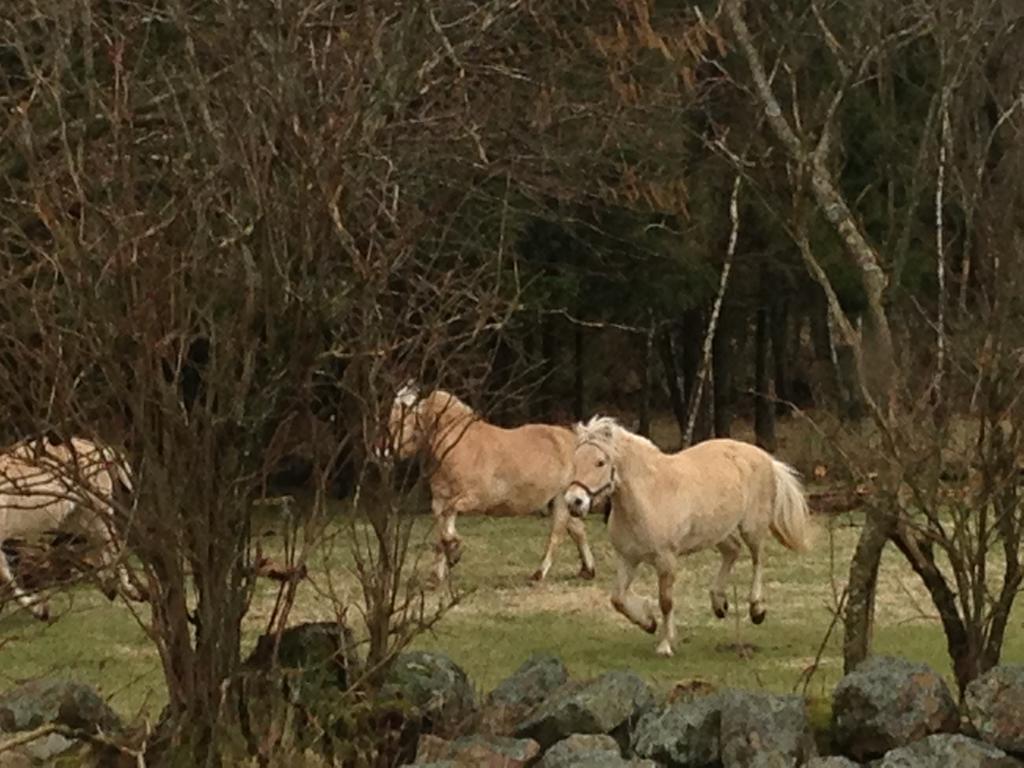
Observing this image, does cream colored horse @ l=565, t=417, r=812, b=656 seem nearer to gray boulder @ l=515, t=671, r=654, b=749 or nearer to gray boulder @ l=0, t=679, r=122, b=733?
gray boulder @ l=515, t=671, r=654, b=749

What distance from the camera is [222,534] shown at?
6.44 m

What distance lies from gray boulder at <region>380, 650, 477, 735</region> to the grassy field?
21.3 inches

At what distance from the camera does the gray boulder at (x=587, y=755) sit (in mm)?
6285

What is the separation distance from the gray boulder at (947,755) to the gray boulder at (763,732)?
0.30 metres

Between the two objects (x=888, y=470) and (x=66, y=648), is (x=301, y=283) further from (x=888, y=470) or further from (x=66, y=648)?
(x=66, y=648)

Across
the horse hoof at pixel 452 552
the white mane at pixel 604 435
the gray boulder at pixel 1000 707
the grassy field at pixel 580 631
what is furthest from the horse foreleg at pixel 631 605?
the gray boulder at pixel 1000 707

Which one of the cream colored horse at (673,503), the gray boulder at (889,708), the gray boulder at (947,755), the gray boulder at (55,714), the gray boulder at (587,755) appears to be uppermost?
the cream colored horse at (673,503)

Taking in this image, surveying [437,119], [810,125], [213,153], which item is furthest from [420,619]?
[437,119]

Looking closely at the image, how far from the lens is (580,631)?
39.4ft

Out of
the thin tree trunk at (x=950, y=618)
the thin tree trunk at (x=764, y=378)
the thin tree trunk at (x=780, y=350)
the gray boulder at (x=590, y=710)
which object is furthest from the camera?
the thin tree trunk at (x=780, y=350)

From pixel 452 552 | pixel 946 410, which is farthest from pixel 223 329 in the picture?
pixel 452 552

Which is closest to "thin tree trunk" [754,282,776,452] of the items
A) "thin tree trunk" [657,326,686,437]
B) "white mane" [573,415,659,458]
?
"thin tree trunk" [657,326,686,437]

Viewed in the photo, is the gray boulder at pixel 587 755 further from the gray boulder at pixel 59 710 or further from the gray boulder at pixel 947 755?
the gray boulder at pixel 59 710

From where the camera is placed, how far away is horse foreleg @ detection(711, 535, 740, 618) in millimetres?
12047
